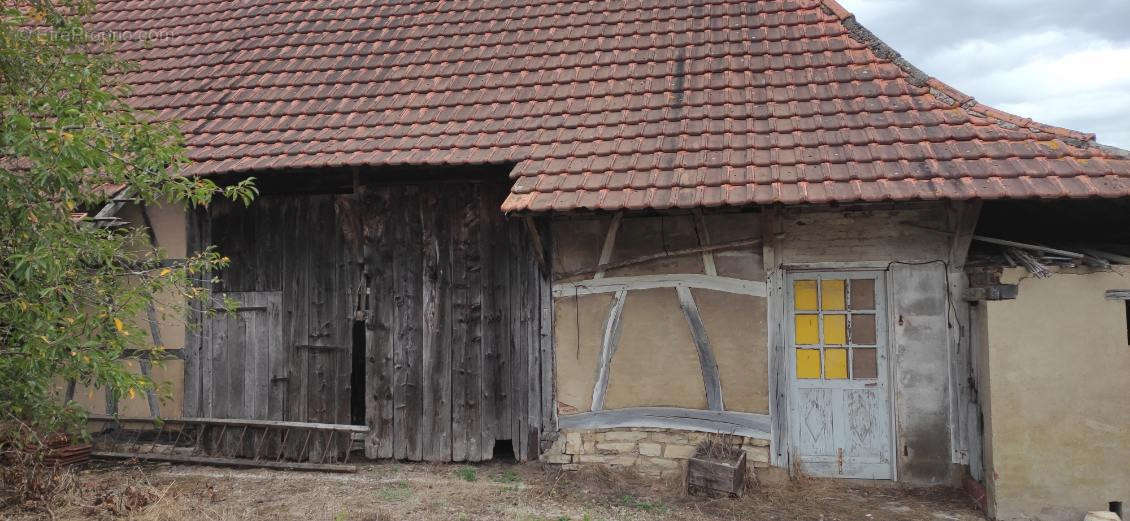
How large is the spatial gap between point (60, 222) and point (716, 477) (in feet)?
15.2

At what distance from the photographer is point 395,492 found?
5652mm

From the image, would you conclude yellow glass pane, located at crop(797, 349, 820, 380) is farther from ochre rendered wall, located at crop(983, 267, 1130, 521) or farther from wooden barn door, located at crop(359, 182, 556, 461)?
wooden barn door, located at crop(359, 182, 556, 461)

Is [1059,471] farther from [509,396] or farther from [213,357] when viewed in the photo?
[213,357]

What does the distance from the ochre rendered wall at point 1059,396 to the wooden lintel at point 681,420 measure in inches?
64.6

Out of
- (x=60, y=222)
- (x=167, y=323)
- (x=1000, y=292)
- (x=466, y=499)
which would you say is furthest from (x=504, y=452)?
(x=1000, y=292)

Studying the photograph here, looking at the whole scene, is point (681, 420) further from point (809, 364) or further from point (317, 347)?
point (317, 347)

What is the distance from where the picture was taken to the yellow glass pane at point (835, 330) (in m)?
5.75

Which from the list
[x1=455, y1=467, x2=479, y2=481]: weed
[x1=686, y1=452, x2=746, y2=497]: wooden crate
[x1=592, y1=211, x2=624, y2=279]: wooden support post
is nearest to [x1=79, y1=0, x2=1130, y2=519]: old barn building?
[x1=592, y1=211, x2=624, y2=279]: wooden support post

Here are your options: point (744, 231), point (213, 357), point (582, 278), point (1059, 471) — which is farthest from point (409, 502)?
point (1059, 471)

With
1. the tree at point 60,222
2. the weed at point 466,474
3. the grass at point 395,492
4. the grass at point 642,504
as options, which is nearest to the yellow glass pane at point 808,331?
the grass at point 642,504

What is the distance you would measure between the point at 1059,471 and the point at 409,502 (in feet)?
15.1

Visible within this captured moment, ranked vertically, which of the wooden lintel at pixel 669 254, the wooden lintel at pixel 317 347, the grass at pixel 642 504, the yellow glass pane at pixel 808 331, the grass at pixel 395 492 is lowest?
the grass at pixel 642 504

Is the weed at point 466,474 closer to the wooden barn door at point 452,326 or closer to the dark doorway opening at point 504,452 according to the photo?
the wooden barn door at point 452,326

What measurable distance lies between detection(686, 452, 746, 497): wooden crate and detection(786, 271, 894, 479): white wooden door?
628 mm
